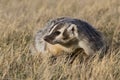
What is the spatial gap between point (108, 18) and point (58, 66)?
3.60 metres

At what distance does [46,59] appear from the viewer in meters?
5.62

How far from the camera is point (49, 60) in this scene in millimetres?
5668

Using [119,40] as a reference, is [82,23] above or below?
above

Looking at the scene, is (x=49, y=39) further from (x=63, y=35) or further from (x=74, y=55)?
(x=74, y=55)

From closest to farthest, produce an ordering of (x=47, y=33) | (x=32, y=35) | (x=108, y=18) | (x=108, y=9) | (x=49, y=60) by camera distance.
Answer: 1. (x=49, y=60)
2. (x=47, y=33)
3. (x=32, y=35)
4. (x=108, y=18)
5. (x=108, y=9)

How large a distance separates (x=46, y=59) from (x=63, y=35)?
42 cm

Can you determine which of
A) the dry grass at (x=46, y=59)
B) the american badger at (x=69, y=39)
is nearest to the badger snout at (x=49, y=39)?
the american badger at (x=69, y=39)

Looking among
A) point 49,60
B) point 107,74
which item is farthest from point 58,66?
point 107,74

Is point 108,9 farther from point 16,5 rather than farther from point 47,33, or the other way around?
point 47,33

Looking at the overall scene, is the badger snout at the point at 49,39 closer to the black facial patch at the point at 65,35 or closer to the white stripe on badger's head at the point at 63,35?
the white stripe on badger's head at the point at 63,35

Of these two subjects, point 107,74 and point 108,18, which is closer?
point 107,74

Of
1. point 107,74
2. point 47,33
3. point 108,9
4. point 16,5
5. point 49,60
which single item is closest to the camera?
point 107,74

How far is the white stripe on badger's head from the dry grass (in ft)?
0.81

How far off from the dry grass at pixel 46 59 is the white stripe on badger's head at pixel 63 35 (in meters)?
0.25
